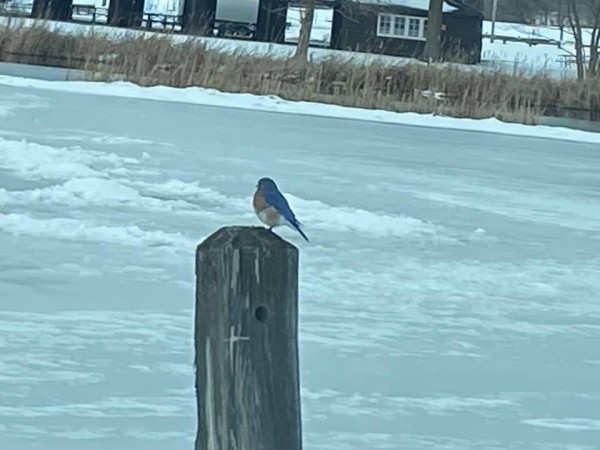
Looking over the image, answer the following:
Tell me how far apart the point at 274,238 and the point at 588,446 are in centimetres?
191

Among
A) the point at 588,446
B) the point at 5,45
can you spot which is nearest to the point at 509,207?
the point at 588,446

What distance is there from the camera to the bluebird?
2.79 meters

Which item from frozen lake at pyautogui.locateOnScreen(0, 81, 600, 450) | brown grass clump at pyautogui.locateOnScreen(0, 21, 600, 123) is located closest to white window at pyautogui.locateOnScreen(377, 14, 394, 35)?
brown grass clump at pyautogui.locateOnScreen(0, 21, 600, 123)

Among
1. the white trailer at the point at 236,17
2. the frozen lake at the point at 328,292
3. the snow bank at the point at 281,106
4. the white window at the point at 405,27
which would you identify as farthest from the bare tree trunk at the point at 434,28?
the frozen lake at the point at 328,292

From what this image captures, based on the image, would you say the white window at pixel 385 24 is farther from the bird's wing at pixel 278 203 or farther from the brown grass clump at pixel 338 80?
the bird's wing at pixel 278 203

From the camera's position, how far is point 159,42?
17.6m

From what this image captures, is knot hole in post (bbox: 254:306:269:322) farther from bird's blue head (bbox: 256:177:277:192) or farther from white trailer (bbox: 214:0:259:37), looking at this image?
white trailer (bbox: 214:0:259:37)

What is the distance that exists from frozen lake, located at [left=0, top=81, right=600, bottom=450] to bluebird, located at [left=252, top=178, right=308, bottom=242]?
889 mm

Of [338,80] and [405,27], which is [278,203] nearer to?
[338,80]

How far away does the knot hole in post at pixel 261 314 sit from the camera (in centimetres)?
203

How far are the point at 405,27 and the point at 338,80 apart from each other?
17812mm

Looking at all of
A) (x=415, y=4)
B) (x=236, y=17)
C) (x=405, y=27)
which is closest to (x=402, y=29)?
(x=405, y=27)

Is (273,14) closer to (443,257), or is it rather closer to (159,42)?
(159,42)

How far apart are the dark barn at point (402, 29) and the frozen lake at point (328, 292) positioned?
912 inches
